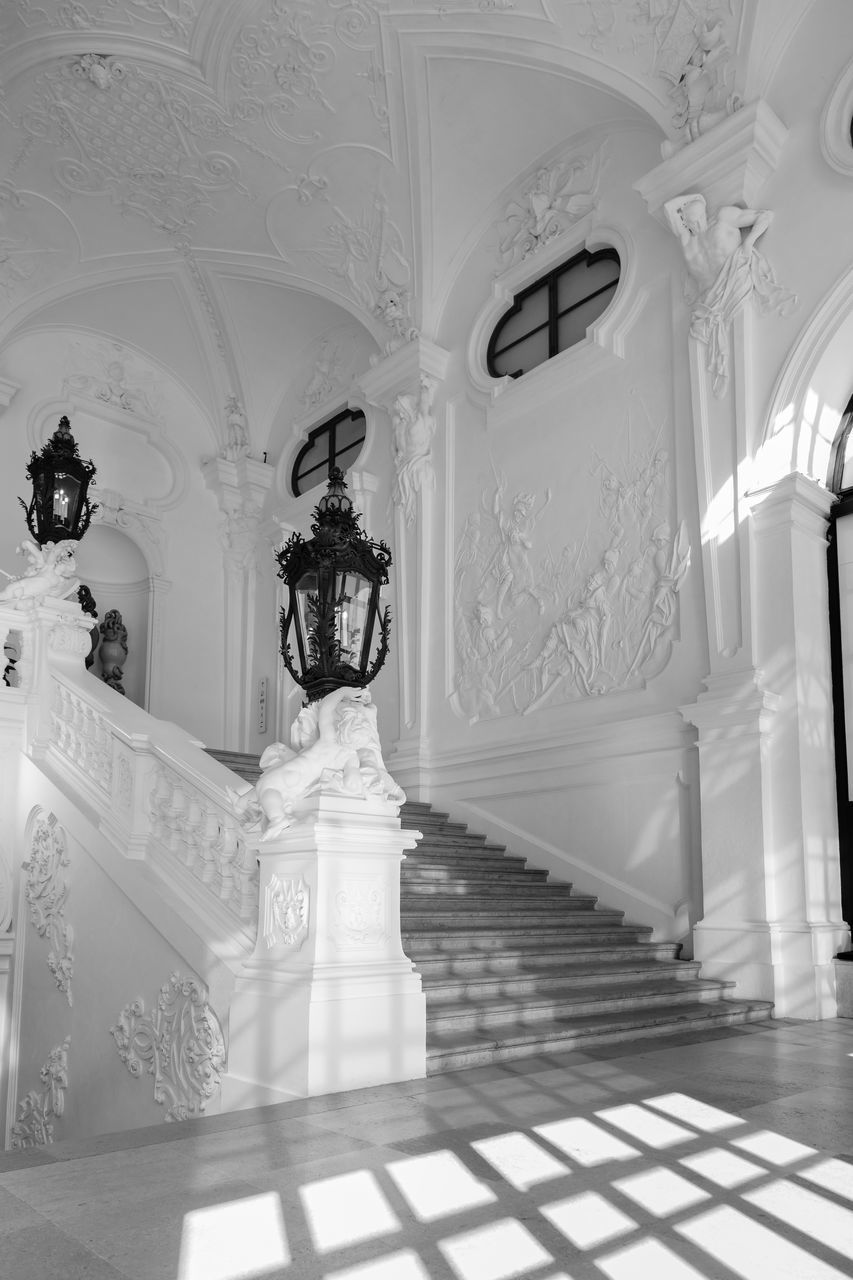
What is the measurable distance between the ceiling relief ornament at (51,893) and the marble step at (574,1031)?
293 centimetres

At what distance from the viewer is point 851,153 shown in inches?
291

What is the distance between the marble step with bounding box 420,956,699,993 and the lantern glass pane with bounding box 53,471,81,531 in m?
4.75

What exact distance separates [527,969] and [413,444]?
21.0 feet

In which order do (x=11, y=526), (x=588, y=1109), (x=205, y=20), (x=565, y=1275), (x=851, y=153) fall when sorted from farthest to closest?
(x=11, y=526), (x=205, y=20), (x=851, y=153), (x=588, y=1109), (x=565, y=1275)

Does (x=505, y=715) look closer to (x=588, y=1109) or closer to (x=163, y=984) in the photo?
(x=163, y=984)

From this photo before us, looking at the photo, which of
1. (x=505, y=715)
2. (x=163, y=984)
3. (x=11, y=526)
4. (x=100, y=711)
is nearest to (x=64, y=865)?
(x=100, y=711)

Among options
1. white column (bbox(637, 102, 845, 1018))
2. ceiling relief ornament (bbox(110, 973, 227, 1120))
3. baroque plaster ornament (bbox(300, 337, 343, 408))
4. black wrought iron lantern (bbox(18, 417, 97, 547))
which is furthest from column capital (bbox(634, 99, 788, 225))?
ceiling relief ornament (bbox(110, 973, 227, 1120))

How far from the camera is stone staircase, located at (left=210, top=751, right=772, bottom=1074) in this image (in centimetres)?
518

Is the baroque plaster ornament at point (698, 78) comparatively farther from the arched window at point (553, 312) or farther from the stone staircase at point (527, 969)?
the stone staircase at point (527, 969)

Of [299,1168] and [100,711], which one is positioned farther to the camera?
[100,711]

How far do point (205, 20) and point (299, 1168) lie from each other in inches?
391

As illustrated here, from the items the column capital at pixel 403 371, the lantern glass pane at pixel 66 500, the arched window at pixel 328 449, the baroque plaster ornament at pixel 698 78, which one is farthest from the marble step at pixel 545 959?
the arched window at pixel 328 449

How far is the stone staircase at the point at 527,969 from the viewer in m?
5.18

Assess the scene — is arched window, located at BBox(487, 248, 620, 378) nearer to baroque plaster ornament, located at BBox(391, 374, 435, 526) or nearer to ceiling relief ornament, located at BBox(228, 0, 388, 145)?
baroque plaster ornament, located at BBox(391, 374, 435, 526)
